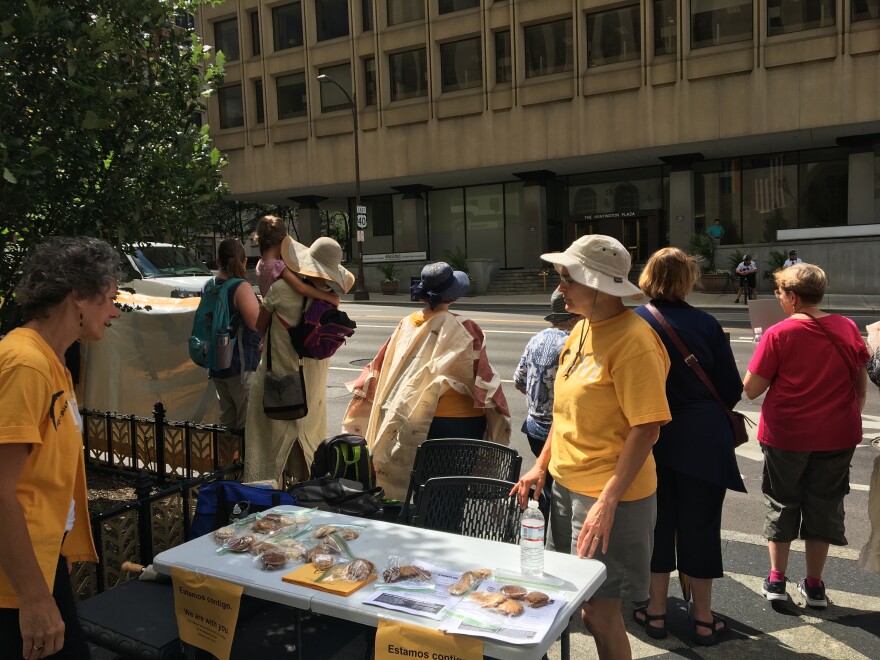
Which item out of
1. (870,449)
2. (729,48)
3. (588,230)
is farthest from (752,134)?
(870,449)

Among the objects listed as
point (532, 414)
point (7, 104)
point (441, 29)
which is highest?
point (441, 29)

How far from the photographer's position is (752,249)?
1091 inches

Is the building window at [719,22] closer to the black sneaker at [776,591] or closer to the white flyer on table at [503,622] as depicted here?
the black sneaker at [776,591]

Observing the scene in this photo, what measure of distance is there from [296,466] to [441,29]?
30.3 metres

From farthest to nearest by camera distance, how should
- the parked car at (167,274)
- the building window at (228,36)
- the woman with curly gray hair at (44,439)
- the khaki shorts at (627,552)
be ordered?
the building window at (228,36) → the parked car at (167,274) → the khaki shorts at (627,552) → the woman with curly gray hair at (44,439)

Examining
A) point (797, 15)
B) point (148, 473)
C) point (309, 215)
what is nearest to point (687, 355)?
point (148, 473)

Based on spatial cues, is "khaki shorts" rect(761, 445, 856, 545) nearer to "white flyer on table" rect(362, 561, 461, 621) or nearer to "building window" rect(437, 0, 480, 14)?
"white flyer on table" rect(362, 561, 461, 621)

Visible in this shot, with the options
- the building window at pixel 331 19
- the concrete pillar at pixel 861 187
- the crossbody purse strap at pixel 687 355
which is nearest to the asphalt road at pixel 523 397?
A: the crossbody purse strap at pixel 687 355

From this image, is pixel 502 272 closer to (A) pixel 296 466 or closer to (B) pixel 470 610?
(A) pixel 296 466

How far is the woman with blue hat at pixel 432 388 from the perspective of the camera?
4.29 metres

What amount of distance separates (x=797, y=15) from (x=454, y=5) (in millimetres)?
13933

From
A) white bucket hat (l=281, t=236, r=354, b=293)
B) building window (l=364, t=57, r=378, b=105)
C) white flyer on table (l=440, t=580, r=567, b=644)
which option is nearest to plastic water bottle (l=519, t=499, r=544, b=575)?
white flyer on table (l=440, t=580, r=567, b=644)

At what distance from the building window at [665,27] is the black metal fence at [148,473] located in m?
27.1

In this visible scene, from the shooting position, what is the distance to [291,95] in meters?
36.1
